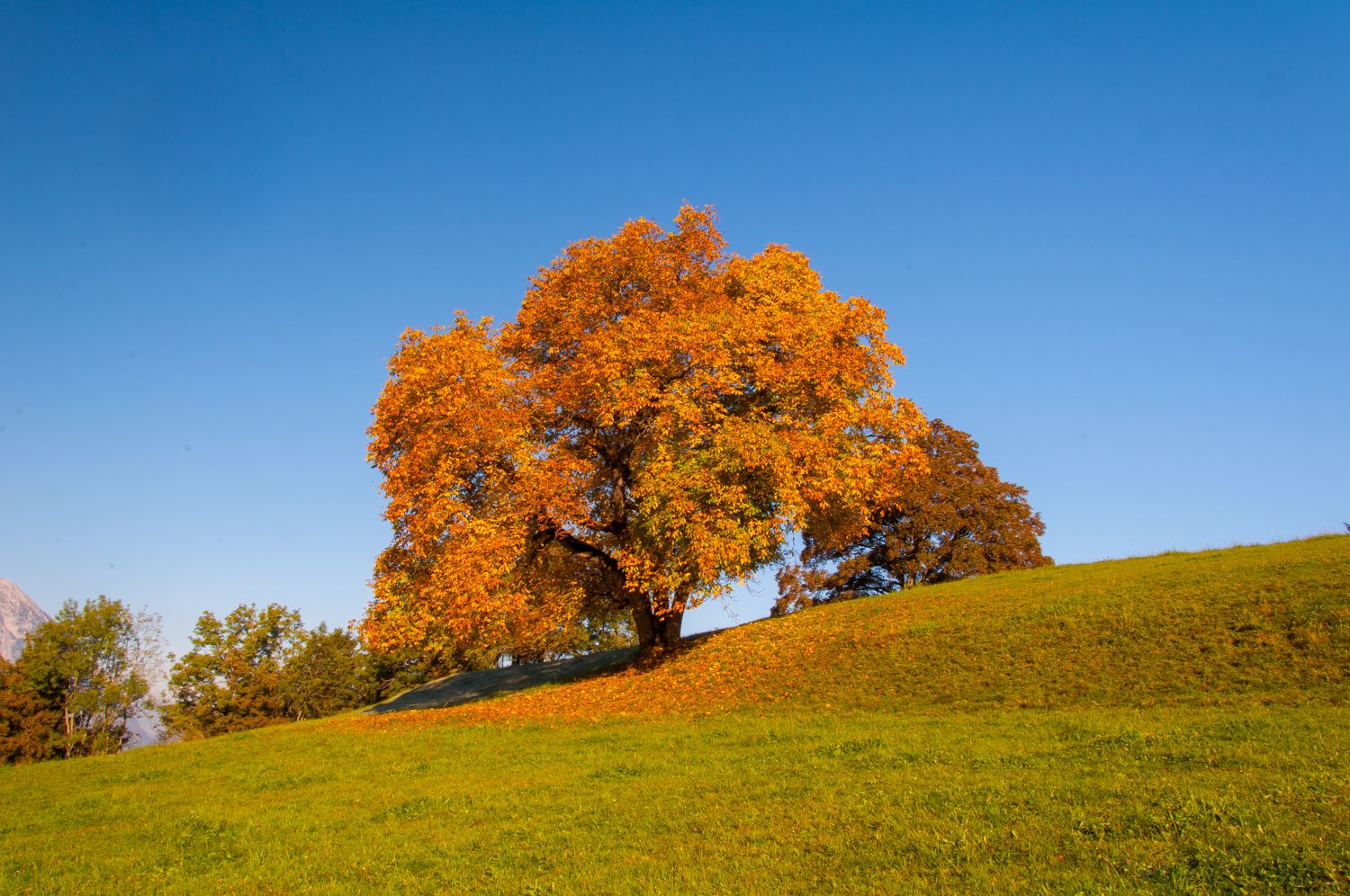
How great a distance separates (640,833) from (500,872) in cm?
204

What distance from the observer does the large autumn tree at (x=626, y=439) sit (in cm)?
2583

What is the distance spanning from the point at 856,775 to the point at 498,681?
29573 mm

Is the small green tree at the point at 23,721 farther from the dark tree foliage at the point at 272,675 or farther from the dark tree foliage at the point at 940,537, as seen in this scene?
the dark tree foliage at the point at 940,537

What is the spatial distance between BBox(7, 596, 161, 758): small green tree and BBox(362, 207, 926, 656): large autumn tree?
191ft

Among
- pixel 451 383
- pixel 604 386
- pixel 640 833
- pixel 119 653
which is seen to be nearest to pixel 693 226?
pixel 604 386

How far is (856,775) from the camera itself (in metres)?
13.2

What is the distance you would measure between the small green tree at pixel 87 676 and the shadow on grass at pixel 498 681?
139 ft

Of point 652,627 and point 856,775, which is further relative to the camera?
point 652,627

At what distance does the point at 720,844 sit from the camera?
10117 mm

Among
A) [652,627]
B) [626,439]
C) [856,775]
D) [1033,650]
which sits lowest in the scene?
[856,775]

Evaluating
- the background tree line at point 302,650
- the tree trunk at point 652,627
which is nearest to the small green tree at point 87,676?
the background tree line at point 302,650

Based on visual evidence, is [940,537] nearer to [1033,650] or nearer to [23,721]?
[1033,650]

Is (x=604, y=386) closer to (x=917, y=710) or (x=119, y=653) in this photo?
(x=917, y=710)

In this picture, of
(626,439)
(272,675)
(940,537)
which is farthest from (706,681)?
(272,675)
